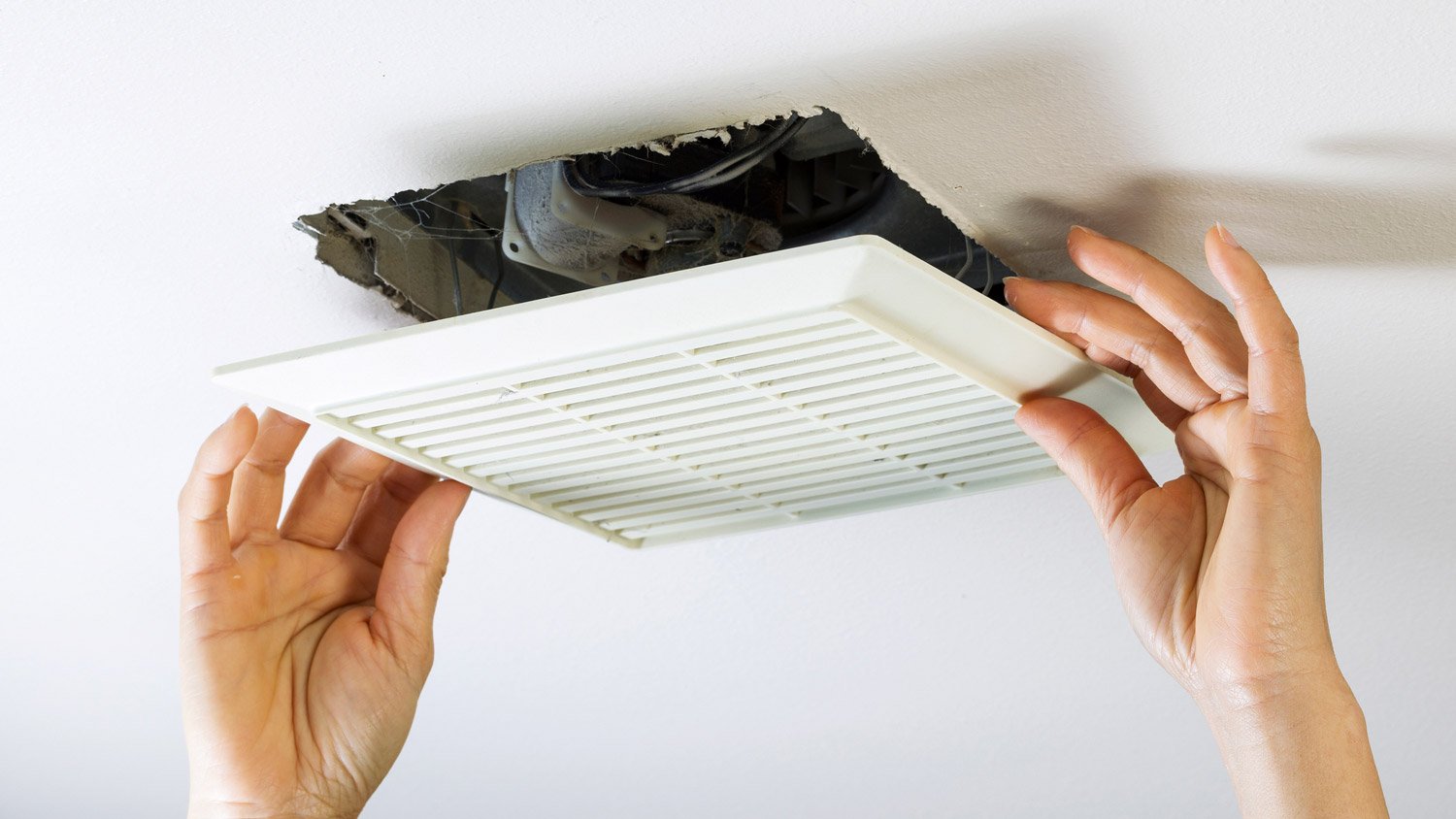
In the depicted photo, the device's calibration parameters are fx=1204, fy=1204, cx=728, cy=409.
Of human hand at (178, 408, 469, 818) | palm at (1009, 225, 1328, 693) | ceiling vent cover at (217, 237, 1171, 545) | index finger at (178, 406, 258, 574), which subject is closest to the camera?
ceiling vent cover at (217, 237, 1171, 545)

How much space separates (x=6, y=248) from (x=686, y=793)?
49.6 inches

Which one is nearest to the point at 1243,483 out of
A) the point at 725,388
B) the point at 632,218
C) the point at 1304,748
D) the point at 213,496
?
the point at 1304,748

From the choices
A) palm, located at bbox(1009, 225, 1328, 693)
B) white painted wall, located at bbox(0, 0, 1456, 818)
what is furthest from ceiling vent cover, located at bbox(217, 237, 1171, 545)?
white painted wall, located at bbox(0, 0, 1456, 818)

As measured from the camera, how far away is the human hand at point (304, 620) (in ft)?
3.48

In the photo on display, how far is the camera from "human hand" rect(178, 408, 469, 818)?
106 cm

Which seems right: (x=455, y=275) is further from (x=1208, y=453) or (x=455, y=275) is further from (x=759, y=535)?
(x=1208, y=453)

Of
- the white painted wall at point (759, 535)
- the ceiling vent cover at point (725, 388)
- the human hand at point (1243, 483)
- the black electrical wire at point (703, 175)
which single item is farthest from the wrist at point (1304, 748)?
the black electrical wire at point (703, 175)

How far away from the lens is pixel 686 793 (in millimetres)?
1846

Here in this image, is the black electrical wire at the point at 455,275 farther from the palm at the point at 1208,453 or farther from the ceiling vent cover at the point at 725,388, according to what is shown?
the palm at the point at 1208,453

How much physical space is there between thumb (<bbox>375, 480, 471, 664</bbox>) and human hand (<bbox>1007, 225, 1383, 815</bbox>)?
0.55 meters

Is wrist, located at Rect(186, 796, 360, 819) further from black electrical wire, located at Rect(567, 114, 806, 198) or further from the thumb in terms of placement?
black electrical wire, located at Rect(567, 114, 806, 198)

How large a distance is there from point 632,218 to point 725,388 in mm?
204

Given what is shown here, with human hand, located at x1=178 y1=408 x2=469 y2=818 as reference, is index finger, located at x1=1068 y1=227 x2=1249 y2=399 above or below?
above

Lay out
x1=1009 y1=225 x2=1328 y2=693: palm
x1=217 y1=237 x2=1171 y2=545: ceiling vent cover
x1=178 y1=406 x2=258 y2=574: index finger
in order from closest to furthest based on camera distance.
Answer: x1=217 y1=237 x2=1171 y2=545: ceiling vent cover, x1=1009 y1=225 x2=1328 y2=693: palm, x1=178 y1=406 x2=258 y2=574: index finger
